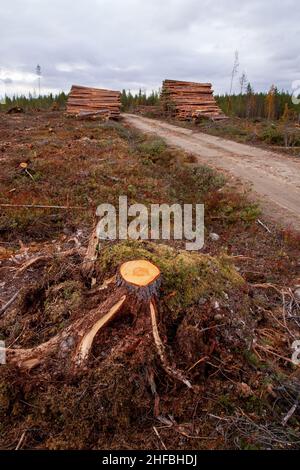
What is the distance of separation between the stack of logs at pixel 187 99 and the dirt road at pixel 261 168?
28.4ft

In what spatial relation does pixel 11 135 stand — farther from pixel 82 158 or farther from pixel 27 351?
pixel 27 351

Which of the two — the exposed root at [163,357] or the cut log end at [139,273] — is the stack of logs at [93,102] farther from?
the exposed root at [163,357]

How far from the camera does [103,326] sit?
10.1 ft

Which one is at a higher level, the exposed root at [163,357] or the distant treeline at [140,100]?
the distant treeline at [140,100]

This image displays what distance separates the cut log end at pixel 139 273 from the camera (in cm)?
316

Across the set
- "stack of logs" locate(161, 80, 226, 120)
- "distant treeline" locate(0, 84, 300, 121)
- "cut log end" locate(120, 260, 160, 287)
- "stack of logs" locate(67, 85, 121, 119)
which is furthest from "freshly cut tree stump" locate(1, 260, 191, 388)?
"distant treeline" locate(0, 84, 300, 121)

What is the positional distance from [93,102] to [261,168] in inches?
681

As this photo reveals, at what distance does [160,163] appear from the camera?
11.8 meters

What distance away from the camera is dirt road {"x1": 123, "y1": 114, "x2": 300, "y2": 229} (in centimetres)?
762

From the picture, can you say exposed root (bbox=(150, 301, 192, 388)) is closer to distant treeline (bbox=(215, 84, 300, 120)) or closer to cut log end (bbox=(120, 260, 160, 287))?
cut log end (bbox=(120, 260, 160, 287))

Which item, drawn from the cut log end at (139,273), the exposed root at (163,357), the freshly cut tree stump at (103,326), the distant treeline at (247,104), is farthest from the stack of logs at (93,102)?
the exposed root at (163,357)

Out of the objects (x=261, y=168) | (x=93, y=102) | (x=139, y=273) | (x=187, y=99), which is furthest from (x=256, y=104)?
(x=139, y=273)

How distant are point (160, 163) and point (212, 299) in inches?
351
